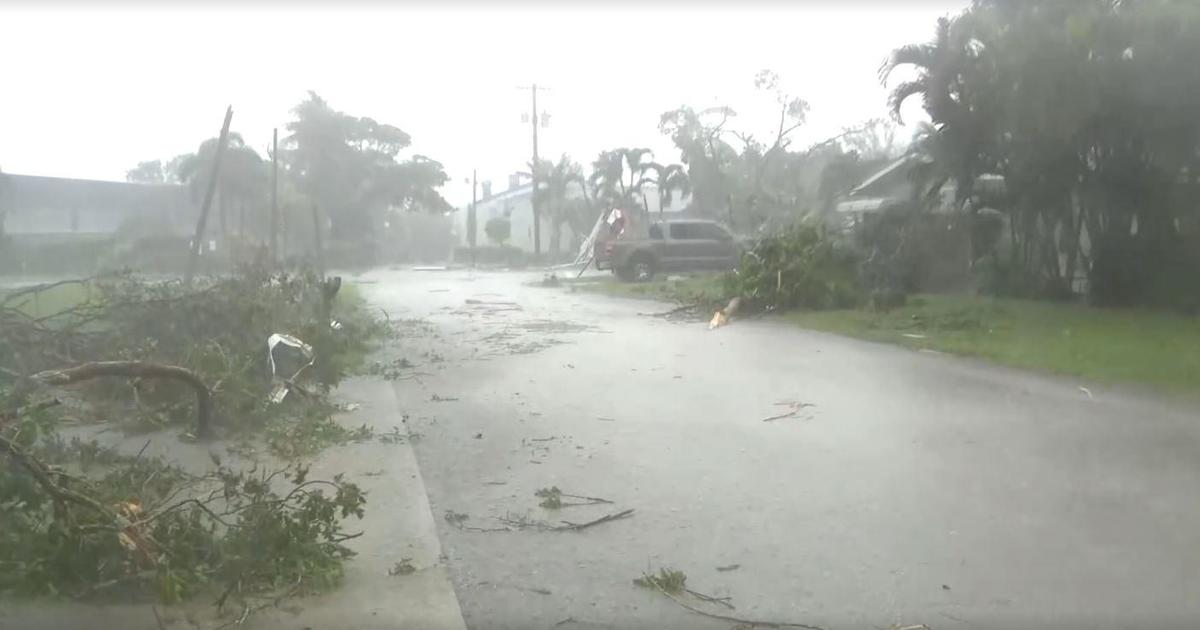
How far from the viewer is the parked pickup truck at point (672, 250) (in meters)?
32.6

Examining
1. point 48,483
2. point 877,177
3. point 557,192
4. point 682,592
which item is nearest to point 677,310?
point 877,177

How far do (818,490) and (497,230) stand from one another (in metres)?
48.4

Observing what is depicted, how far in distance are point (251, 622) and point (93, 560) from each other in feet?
2.94

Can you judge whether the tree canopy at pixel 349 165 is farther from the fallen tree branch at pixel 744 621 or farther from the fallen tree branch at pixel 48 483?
the fallen tree branch at pixel 744 621

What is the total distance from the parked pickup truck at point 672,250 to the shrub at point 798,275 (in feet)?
34.1

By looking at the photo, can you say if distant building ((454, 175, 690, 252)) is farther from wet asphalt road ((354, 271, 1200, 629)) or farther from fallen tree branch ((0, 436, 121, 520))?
fallen tree branch ((0, 436, 121, 520))

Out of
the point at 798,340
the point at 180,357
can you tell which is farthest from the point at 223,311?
the point at 798,340

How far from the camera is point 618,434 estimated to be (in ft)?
32.0

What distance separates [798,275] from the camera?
2127 centimetres

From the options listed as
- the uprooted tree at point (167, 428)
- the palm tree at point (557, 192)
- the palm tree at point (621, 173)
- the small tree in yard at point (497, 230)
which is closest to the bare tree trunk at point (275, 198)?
the uprooted tree at point (167, 428)

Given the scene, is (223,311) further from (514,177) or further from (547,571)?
(514,177)

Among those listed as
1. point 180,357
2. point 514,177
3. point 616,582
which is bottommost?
point 616,582

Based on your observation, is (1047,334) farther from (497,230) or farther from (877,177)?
(497,230)

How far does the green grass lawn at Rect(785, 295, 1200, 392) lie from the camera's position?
42.8 ft
